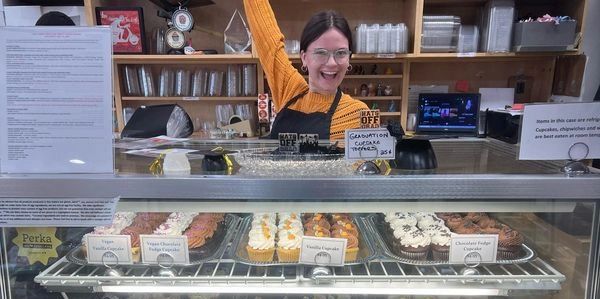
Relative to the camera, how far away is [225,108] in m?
3.21

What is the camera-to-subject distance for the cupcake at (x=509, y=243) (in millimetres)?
915

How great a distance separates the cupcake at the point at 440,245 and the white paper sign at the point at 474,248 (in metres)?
0.08

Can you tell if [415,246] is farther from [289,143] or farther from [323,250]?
[289,143]

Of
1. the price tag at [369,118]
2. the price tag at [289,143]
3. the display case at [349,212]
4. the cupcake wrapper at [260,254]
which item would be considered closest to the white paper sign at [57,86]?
the display case at [349,212]

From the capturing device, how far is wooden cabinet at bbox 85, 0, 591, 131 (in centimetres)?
296

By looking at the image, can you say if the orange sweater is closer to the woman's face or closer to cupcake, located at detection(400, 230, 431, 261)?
the woman's face

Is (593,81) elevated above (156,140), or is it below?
above

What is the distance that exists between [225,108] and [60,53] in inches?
103

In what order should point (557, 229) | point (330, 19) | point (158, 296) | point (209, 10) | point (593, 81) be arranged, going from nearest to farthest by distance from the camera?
1. point (557, 229)
2. point (158, 296)
3. point (330, 19)
4. point (593, 81)
5. point (209, 10)

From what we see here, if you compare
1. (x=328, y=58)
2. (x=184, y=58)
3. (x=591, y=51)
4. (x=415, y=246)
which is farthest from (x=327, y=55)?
(x=591, y=51)

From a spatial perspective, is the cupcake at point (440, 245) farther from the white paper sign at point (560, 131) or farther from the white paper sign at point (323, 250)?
the white paper sign at point (560, 131)

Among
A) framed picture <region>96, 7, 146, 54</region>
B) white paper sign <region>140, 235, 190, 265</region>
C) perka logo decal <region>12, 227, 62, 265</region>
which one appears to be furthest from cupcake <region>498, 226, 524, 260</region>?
framed picture <region>96, 7, 146, 54</region>

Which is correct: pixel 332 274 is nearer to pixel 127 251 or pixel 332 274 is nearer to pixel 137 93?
pixel 127 251

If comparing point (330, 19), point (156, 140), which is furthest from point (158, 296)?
point (330, 19)
